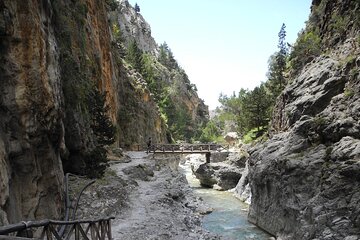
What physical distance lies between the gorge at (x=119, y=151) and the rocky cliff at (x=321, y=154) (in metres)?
0.07

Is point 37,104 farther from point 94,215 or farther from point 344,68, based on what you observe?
point 344,68

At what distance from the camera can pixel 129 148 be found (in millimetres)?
56625

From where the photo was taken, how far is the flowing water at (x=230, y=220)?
25.7m

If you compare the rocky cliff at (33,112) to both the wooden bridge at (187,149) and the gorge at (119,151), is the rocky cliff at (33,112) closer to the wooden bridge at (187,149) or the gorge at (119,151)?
the gorge at (119,151)

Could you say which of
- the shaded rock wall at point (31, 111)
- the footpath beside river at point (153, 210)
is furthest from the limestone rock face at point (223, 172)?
the shaded rock wall at point (31, 111)

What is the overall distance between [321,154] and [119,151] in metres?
24.1

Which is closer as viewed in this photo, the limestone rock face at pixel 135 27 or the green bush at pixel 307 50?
the green bush at pixel 307 50

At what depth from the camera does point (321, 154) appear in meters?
22.3

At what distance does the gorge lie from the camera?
46.2 feet

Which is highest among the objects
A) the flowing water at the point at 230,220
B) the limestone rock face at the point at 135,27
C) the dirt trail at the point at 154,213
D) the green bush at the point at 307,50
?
the limestone rock face at the point at 135,27

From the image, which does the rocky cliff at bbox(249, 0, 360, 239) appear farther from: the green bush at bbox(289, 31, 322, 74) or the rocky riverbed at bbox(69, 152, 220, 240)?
the rocky riverbed at bbox(69, 152, 220, 240)

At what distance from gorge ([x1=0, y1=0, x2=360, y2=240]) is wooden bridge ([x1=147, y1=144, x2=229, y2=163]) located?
981 cm

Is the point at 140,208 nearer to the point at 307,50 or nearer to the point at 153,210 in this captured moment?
the point at 153,210

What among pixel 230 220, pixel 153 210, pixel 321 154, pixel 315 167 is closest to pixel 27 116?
pixel 153 210
